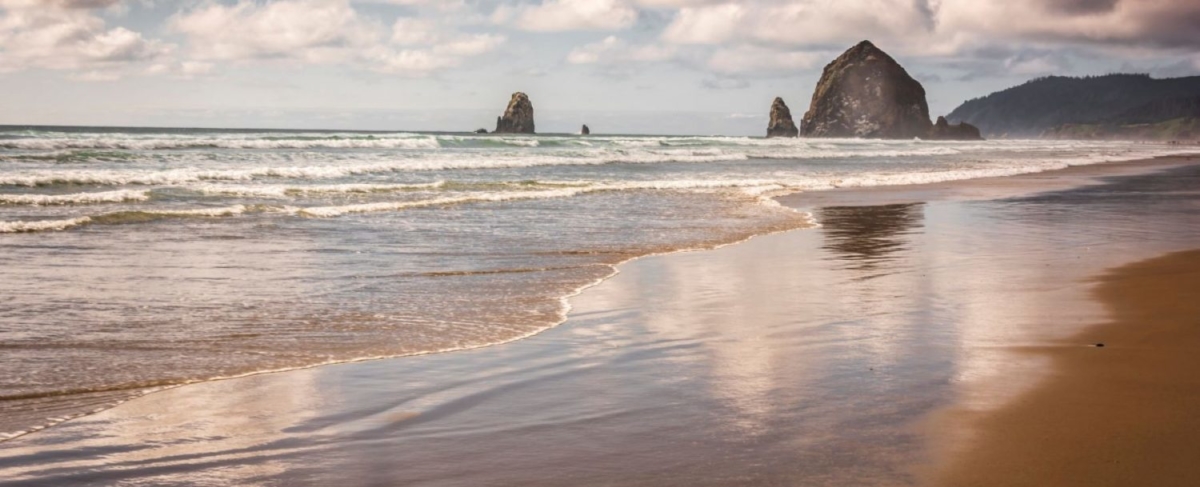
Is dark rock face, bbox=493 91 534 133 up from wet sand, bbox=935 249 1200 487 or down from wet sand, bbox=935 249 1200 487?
up

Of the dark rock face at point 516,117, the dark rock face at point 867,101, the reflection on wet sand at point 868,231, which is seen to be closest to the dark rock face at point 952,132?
the dark rock face at point 867,101

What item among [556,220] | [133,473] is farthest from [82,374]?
[556,220]

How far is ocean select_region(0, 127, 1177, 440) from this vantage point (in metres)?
5.83

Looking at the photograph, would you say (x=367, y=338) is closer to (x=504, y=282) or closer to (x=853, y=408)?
(x=504, y=282)

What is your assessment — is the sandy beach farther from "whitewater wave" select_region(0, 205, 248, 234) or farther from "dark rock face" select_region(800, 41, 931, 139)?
"dark rock face" select_region(800, 41, 931, 139)

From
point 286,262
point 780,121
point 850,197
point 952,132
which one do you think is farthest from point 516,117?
point 286,262

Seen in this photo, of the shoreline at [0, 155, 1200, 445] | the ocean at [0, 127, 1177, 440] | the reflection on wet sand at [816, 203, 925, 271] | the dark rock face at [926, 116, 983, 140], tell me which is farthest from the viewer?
the dark rock face at [926, 116, 983, 140]

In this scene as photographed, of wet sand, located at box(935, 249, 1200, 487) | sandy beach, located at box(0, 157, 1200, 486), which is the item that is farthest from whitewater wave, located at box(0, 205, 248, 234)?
wet sand, located at box(935, 249, 1200, 487)

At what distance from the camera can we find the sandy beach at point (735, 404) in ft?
12.2

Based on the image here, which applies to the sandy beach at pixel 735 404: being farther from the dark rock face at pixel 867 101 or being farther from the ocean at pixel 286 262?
the dark rock face at pixel 867 101

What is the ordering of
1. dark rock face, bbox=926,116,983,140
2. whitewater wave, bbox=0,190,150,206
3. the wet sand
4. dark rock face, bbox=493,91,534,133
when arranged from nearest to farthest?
1. the wet sand
2. whitewater wave, bbox=0,190,150,206
3. dark rock face, bbox=493,91,534,133
4. dark rock face, bbox=926,116,983,140

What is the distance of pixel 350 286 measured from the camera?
857 centimetres

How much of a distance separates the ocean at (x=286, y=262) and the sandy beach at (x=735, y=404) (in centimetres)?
56

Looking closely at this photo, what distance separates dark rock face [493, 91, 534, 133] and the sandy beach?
383 feet
